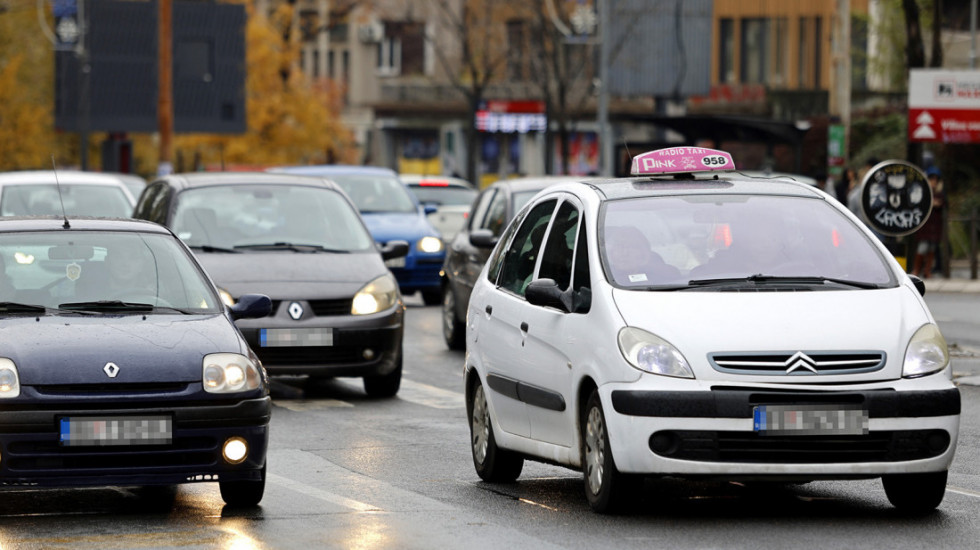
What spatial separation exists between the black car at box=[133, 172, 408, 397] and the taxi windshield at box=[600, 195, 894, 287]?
514cm

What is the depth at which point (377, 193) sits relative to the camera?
2516 cm

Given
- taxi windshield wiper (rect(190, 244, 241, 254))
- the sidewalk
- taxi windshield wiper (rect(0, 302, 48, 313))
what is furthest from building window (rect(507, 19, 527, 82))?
taxi windshield wiper (rect(0, 302, 48, 313))

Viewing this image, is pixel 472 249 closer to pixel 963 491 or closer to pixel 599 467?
pixel 963 491

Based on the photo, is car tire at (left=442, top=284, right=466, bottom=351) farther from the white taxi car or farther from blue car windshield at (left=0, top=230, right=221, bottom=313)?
blue car windshield at (left=0, top=230, right=221, bottom=313)

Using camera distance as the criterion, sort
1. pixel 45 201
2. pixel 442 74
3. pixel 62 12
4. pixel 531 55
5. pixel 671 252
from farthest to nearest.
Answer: pixel 442 74, pixel 62 12, pixel 531 55, pixel 45 201, pixel 671 252

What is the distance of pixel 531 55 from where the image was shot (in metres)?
58.1

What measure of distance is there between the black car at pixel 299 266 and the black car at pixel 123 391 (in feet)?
14.9

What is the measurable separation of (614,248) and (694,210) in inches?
19.8

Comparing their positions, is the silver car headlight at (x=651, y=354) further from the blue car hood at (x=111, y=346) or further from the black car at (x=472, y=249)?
the black car at (x=472, y=249)

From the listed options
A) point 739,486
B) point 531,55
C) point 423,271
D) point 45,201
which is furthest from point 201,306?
point 531,55

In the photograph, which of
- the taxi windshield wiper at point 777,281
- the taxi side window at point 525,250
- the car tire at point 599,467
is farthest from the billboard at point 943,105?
the car tire at point 599,467

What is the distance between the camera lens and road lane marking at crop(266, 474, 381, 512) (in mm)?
8898

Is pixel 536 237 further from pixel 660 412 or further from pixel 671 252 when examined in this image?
pixel 660 412

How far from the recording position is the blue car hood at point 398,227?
23.6 meters
